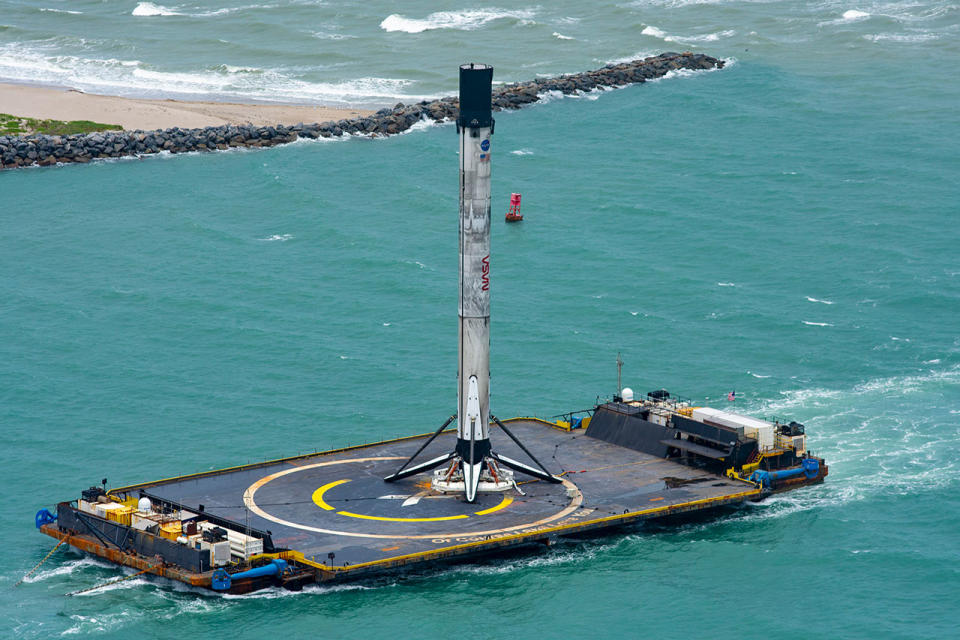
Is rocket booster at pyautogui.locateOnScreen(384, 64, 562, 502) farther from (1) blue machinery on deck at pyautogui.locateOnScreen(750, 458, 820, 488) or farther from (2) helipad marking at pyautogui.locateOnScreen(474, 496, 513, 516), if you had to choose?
(1) blue machinery on deck at pyautogui.locateOnScreen(750, 458, 820, 488)

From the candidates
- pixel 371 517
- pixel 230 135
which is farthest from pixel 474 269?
pixel 230 135

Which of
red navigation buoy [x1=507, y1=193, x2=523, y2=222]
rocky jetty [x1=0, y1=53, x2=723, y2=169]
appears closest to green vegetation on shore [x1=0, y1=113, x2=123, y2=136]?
rocky jetty [x1=0, y1=53, x2=723, y2=169]

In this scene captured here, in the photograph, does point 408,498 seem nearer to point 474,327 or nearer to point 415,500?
point 415,500

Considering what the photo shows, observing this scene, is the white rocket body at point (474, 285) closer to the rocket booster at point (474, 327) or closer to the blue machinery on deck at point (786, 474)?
the rocket booster at point (474, 327)

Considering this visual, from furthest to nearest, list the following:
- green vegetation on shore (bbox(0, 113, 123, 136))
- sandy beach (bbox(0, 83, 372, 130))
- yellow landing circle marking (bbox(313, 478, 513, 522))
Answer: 1. sandy beach (bbox(0, 83, 372, 130))
2. green vegetation on shore (bbox(0, 113, 123, 136))
3. yellow landing circle marking (bbox(313, 478, 513, 522))

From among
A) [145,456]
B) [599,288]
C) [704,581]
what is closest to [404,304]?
[599,288]

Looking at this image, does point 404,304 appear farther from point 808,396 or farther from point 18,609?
point 18,609
